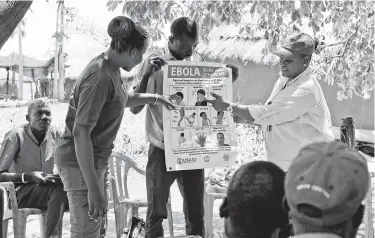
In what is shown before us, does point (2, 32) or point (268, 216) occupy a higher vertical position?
point (2, 32)

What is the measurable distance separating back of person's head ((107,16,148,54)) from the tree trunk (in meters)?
1.08

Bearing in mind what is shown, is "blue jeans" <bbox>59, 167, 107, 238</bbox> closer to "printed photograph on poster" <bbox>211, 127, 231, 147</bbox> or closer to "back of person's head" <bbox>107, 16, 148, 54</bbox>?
"back of person's head" <bbox>107, 16, 148, 54</bbox>

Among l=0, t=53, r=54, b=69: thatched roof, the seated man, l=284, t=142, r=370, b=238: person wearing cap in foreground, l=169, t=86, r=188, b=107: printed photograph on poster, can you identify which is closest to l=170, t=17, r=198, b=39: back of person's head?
l=169, t=86, r=188, b=107: printed photograph on poster

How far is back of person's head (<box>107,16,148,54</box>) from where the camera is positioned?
3150 millimetres

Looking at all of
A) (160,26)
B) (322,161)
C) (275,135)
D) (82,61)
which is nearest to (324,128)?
(275,135)

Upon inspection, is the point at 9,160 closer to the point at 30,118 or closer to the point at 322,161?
the point at 30,118

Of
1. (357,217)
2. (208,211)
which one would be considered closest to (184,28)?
(208,211)

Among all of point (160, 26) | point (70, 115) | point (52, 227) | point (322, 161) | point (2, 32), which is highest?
point (160, 26)

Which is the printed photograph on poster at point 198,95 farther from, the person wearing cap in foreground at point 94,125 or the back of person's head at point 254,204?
the back of person's head at point 254,204

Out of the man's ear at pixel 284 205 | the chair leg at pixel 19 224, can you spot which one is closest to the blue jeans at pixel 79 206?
the man's ear at pixel 284 205

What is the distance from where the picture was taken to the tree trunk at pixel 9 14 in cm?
392

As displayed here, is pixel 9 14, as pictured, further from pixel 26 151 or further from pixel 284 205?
pixel 284 205

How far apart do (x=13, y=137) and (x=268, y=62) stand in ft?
30.2

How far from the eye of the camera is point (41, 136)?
5.09 metres
